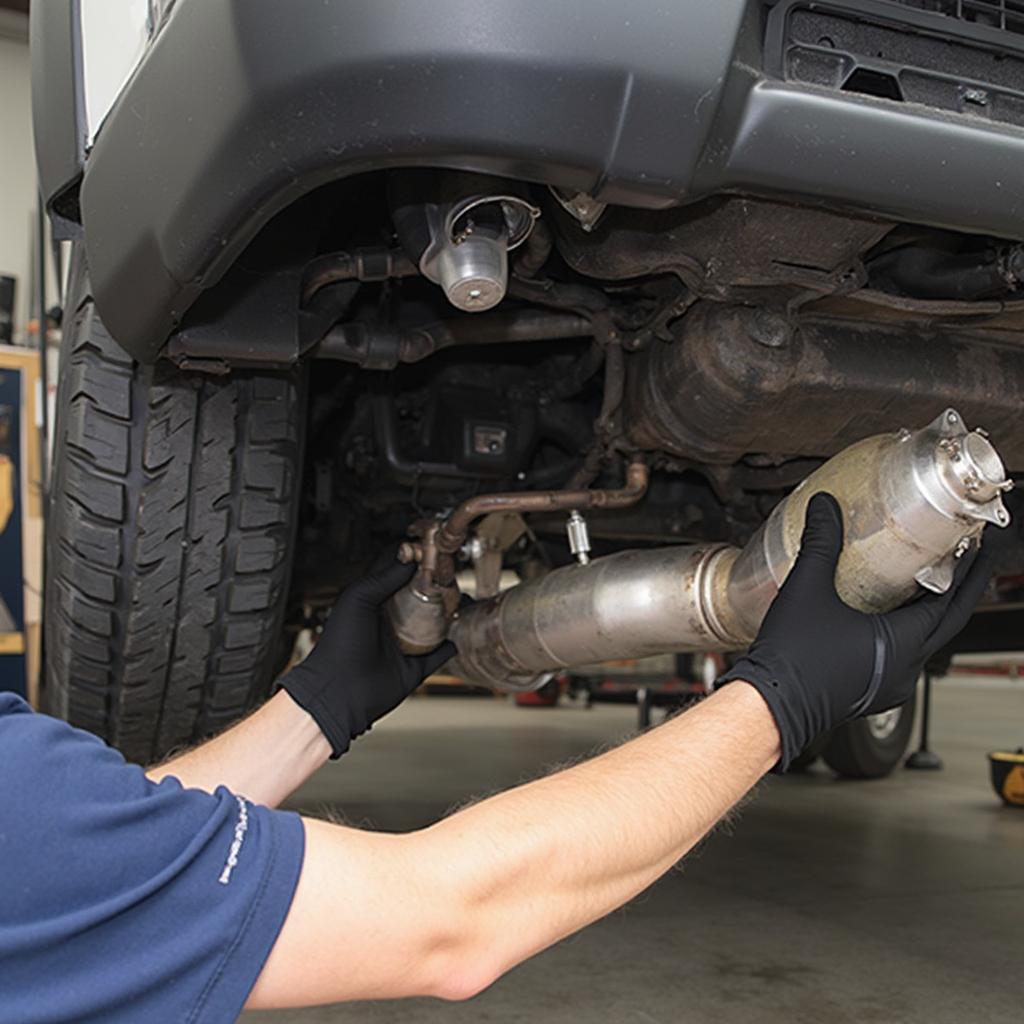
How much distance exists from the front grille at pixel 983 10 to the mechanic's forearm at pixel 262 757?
929 mm

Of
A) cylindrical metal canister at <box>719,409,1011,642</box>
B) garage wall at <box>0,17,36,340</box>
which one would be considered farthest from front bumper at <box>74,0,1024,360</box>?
garage wall at <box>0,17,36,340</box>

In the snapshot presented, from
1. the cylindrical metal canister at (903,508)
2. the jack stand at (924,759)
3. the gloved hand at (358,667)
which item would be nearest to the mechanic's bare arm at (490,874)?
the cylindrical metal canister at (903,508)

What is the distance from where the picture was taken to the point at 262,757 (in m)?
1.23

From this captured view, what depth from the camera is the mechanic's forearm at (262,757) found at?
1.17 m

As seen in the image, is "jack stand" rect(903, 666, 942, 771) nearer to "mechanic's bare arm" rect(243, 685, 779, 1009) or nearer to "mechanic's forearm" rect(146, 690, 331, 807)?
"mechanic's forearm" rect(146, 690, 331, 807)

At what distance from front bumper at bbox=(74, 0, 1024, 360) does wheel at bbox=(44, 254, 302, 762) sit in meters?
0.50

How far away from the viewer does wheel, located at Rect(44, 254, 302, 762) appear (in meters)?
1.32

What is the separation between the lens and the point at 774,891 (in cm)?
216

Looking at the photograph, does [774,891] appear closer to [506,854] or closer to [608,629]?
[608,629]

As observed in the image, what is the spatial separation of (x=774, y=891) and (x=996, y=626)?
1.00m

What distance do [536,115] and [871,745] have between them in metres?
3.65

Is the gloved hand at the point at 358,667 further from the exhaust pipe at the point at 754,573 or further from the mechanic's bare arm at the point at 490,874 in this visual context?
the mechanic's bare arm at the point at 490,874

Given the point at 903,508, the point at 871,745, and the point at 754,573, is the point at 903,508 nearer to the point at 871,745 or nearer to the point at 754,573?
the point at 754,573

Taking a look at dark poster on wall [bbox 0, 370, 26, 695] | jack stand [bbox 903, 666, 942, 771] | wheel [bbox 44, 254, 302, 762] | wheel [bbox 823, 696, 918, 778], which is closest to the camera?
wheel [bbox 44, 254, 302, 762]
